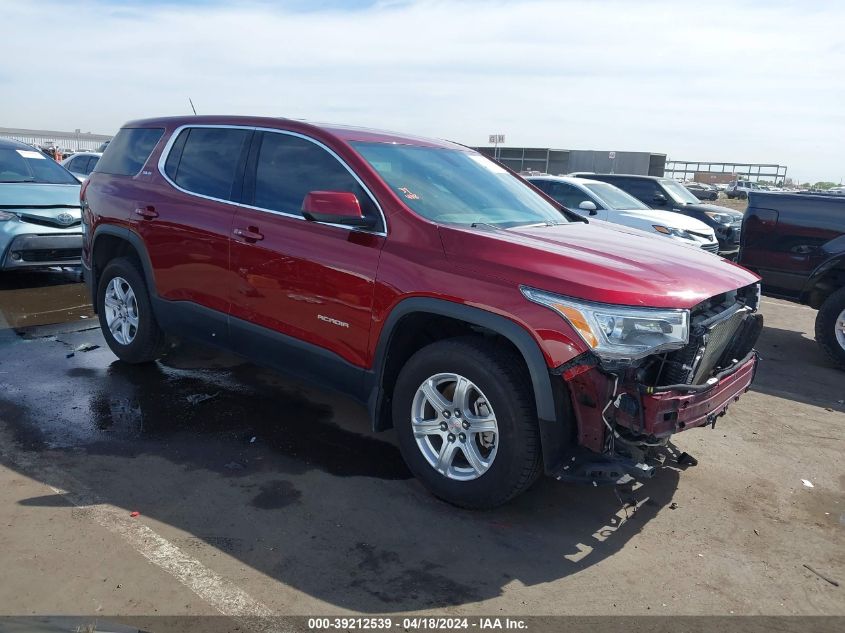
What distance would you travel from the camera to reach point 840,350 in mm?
7008

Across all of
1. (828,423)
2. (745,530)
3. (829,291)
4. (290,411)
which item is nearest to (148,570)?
(290,411)

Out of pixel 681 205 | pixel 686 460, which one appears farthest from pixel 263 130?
pixel 681 205

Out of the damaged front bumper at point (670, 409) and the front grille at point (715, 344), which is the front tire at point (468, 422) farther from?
the front grille at point (715, 344)

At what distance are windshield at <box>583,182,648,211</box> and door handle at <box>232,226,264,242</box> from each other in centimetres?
776

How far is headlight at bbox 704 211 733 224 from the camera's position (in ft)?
44.3

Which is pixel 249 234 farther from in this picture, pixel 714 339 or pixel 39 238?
pixel 39 238

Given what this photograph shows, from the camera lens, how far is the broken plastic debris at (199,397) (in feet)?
17.1

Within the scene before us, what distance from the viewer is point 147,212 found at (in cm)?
529

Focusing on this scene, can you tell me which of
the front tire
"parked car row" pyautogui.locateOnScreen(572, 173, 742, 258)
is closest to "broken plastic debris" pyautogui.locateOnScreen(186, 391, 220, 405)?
the front tire

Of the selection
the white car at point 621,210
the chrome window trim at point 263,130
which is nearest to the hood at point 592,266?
the chrome window trim at point 263,130

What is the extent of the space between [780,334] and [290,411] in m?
6.25

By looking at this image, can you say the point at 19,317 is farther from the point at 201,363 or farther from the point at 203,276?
the point at 203,276

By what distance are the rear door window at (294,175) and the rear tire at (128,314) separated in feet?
5.17

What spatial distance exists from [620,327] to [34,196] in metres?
7.94
